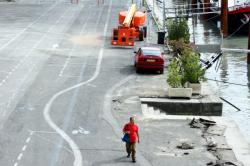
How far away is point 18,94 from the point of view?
37469 mm

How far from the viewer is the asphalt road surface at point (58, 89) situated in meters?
27.4

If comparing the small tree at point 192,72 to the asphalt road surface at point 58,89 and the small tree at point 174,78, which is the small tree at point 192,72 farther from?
the asphalt road surface at point 58,89

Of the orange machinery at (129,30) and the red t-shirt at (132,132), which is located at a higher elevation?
the orange machinery at (129,30)

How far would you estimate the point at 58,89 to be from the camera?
1537 inches

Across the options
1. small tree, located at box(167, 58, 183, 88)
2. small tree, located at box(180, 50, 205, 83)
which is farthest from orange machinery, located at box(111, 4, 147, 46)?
small tree, located at box(167, 58, 183, 88)

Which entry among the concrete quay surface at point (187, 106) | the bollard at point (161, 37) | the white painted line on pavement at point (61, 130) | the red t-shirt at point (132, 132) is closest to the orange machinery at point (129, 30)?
the bollard at point (161, 37)

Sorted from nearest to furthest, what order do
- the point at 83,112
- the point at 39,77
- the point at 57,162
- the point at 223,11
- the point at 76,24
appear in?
the point at 57,162 → the point at 83,112 → the point at 39,77 → the point at 76,24 → the point at 223,11

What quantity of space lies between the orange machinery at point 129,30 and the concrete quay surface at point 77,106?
139cm

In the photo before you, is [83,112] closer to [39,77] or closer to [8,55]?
[39,77]

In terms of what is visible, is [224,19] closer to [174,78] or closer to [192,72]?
[192,72]

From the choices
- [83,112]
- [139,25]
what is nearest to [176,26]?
[139,25]

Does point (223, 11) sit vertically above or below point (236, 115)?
above

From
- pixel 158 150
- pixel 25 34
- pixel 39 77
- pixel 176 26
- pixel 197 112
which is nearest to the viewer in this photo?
pixel 158 150

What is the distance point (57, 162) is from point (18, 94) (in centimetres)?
1239
